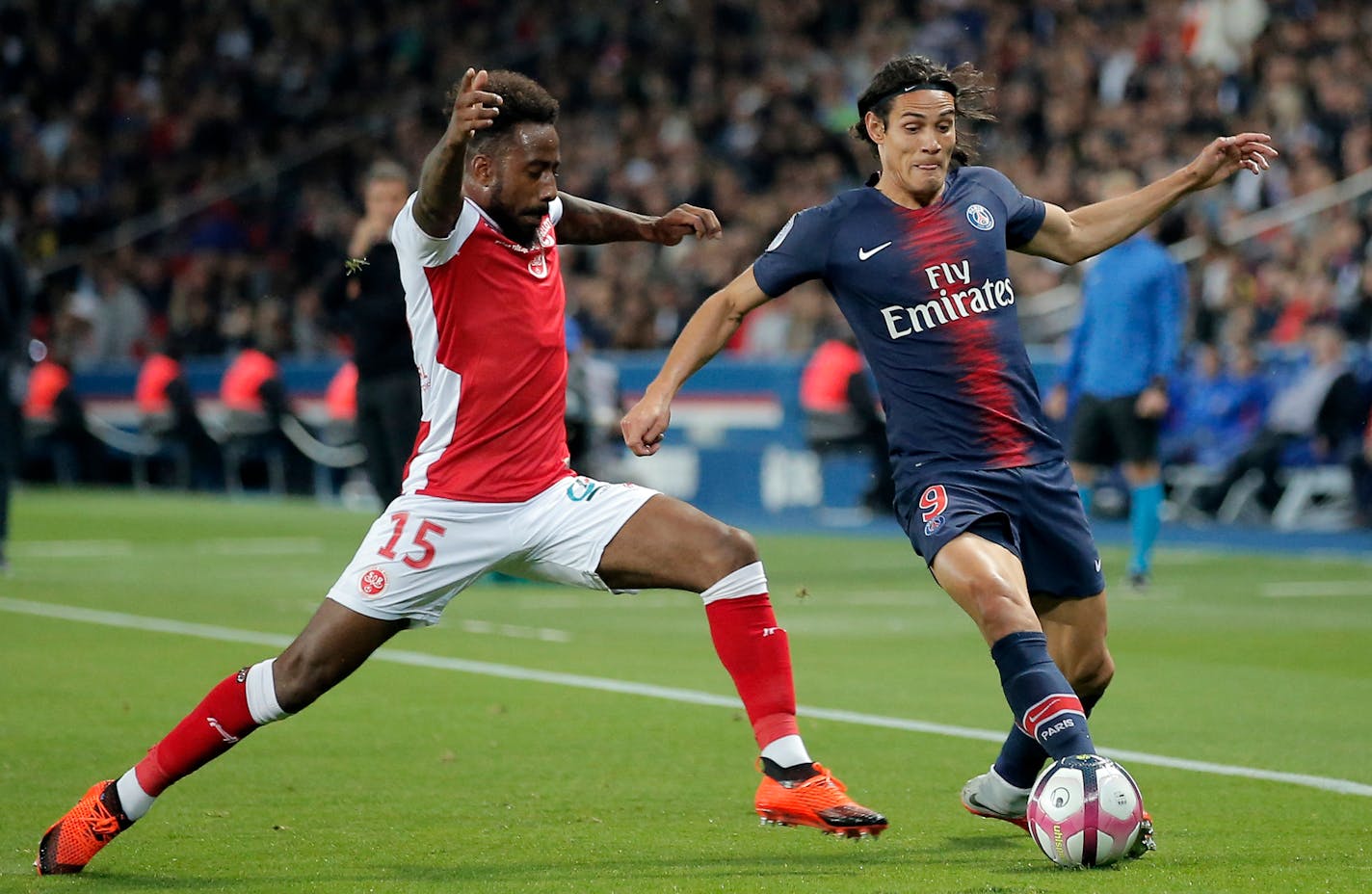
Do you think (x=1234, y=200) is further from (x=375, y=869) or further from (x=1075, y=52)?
(x=375, y=869)

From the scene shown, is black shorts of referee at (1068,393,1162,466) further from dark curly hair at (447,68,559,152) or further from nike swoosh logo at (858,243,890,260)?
dark curly hair at (447,68,559,152)

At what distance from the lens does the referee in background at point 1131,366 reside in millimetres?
13836

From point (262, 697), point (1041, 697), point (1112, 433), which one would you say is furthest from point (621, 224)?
point (1112, 433)

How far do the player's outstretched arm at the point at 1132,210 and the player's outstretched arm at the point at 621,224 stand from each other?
100cm

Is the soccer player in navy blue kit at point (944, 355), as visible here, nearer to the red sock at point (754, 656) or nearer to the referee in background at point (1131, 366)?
the red sock at point (754, 656)

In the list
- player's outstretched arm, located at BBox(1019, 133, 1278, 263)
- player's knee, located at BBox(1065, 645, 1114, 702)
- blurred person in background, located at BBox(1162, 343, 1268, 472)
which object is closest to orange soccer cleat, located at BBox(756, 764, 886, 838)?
player's knee, located at BBox(1065, 645, 1114, 702)

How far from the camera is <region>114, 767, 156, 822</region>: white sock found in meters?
5.80

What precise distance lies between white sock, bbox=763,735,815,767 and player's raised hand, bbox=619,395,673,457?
34.9 inches

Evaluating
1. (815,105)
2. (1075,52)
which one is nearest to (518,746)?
(1075,52)

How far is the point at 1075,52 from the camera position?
78.1 ft

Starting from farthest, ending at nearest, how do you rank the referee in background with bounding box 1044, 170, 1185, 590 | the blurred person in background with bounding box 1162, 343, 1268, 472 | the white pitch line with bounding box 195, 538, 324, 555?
the blurred person in background with bounding box 1162, 343, 1268, 472 < the white pitch line with bounding box 195, 538, 324, 555 < the referee in background with bounding box 1044, 170, 1185, 590

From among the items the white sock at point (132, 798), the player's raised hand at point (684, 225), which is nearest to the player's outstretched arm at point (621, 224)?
the player's raised hand at point (684, 225)

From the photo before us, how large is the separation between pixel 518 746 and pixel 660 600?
5.94 meters

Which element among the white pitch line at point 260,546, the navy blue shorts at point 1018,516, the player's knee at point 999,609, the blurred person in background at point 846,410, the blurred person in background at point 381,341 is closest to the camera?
the player's knee at point 999,609
